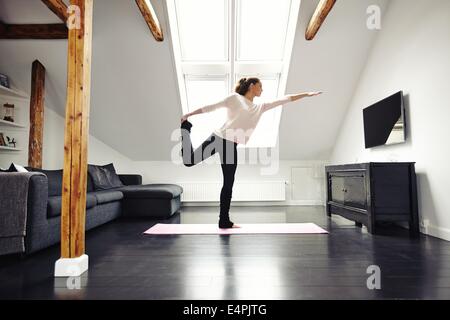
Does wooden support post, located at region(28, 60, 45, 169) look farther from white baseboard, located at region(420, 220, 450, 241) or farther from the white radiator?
white baseboard, located at region(420, 220, 450, 241)

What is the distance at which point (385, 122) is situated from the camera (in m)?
3.16

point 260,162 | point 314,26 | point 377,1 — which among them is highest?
point 377,1

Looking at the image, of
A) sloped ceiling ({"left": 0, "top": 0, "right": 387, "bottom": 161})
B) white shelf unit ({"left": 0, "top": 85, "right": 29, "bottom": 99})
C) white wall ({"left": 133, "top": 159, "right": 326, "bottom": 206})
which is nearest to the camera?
sloped ceiling ({"left": 0, "top": 0, "right": 387, "bottom": 161})

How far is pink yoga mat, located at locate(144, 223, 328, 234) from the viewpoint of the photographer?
2711 mm

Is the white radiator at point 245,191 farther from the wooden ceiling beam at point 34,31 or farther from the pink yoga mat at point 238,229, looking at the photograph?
the wooden ceiling beam at point 34,31

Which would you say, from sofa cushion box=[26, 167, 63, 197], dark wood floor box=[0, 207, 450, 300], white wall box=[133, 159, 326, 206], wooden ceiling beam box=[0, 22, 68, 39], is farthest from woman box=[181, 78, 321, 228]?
wooden ceiling beam box=[0, 22, 68, 39]

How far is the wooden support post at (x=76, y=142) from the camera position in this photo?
62.5 inches

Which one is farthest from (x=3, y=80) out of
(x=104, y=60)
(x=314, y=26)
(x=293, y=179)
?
(x=293, y=179)

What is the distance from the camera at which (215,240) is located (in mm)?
2379

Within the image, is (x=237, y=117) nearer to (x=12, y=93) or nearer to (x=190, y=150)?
(x=190, y=150)

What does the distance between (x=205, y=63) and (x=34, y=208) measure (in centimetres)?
313

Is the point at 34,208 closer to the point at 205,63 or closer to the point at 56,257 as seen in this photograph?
the point at 56,257

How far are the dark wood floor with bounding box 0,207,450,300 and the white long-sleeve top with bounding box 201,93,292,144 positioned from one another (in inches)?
37.2

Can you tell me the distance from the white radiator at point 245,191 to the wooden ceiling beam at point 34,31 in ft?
10.2
